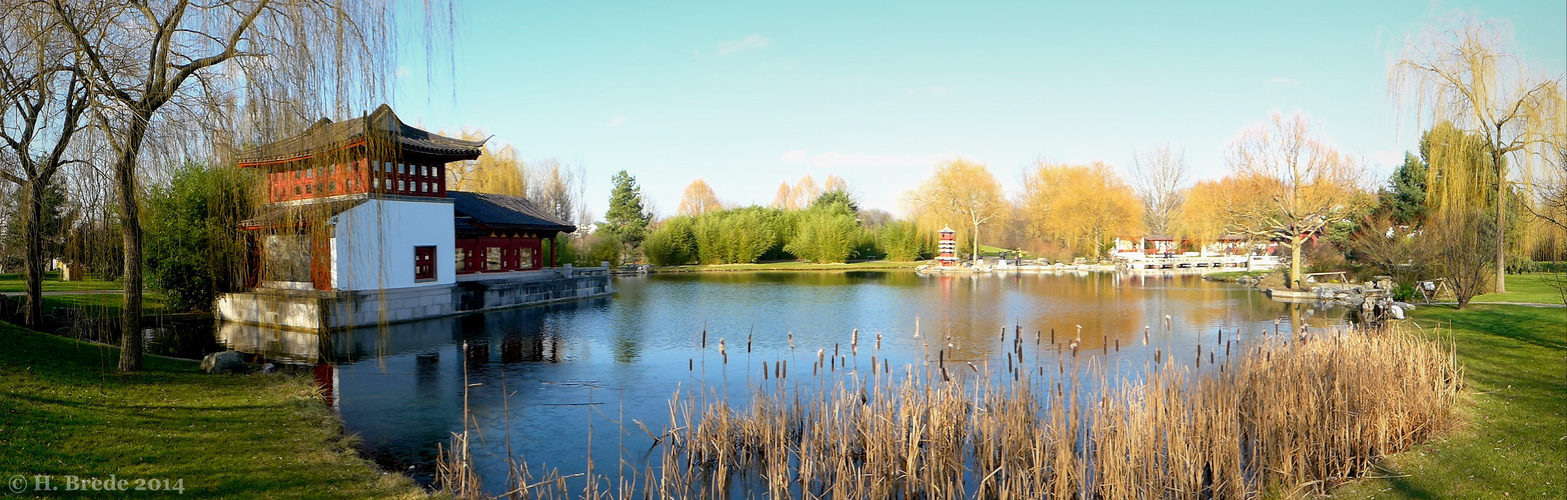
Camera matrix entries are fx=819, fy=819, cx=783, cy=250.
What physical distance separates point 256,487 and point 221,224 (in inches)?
272

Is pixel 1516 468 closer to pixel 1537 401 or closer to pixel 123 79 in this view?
pixel 1537 401

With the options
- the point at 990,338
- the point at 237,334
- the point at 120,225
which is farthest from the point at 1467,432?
the point at 237,334

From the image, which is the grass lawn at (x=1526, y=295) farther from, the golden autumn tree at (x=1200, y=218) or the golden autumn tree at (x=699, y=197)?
the golden autumn tree at (x=699, y=197)

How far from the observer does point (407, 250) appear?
17766 mm

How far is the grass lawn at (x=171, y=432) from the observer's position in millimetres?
5156

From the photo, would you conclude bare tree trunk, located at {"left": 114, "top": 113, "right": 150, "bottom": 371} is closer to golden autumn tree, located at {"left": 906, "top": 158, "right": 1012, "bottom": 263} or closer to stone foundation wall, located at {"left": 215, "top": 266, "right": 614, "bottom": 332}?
stone foundation wall, located at {"left": 215, "top": 266, "right": 614, "bottom": 332}

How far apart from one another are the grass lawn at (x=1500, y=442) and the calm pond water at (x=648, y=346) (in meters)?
1.68

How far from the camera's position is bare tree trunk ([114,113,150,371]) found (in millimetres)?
6992

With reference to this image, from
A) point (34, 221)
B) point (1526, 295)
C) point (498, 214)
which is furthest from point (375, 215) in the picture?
point (1526, 295)

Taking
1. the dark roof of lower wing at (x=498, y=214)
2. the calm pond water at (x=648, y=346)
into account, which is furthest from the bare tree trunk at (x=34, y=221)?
the dark roof of lower wing at (x=498, y=214)

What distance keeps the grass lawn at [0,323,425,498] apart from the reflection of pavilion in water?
129 inches

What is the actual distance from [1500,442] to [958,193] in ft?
126

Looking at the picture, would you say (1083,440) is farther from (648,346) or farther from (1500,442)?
(648,346)

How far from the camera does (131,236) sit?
25.5 feet
